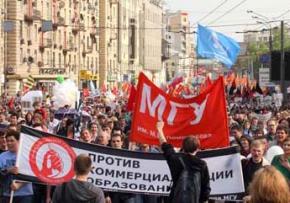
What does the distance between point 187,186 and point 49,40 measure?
223 ft

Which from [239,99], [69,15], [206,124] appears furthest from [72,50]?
[206,124]

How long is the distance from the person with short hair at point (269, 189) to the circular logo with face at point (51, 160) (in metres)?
4.88

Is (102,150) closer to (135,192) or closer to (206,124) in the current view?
(135,192)

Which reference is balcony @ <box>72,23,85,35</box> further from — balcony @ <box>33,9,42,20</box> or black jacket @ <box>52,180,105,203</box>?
black jacket @ <box>52,180,105,203</box>

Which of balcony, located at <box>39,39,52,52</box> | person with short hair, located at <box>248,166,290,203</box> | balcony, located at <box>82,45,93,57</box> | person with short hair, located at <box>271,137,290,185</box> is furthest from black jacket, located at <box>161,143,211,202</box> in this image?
balcony, located at <box>82,45,93,57</box>

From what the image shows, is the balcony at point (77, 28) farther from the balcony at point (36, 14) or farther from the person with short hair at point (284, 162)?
the person with short hair at point (284, 162)

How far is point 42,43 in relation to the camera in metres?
74.1

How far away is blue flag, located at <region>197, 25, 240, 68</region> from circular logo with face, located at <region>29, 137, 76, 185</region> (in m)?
18.2

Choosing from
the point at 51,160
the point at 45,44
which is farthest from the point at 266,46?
the point at 51,160

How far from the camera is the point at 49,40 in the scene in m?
76.3

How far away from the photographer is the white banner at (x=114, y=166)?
10.1m

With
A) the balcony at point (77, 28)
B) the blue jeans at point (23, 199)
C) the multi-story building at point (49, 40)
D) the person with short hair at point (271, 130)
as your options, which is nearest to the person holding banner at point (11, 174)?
the blue jeans at point (23, 199)

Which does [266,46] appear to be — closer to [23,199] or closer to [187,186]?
[23,199]

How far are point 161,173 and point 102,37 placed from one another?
9280 centimetres
